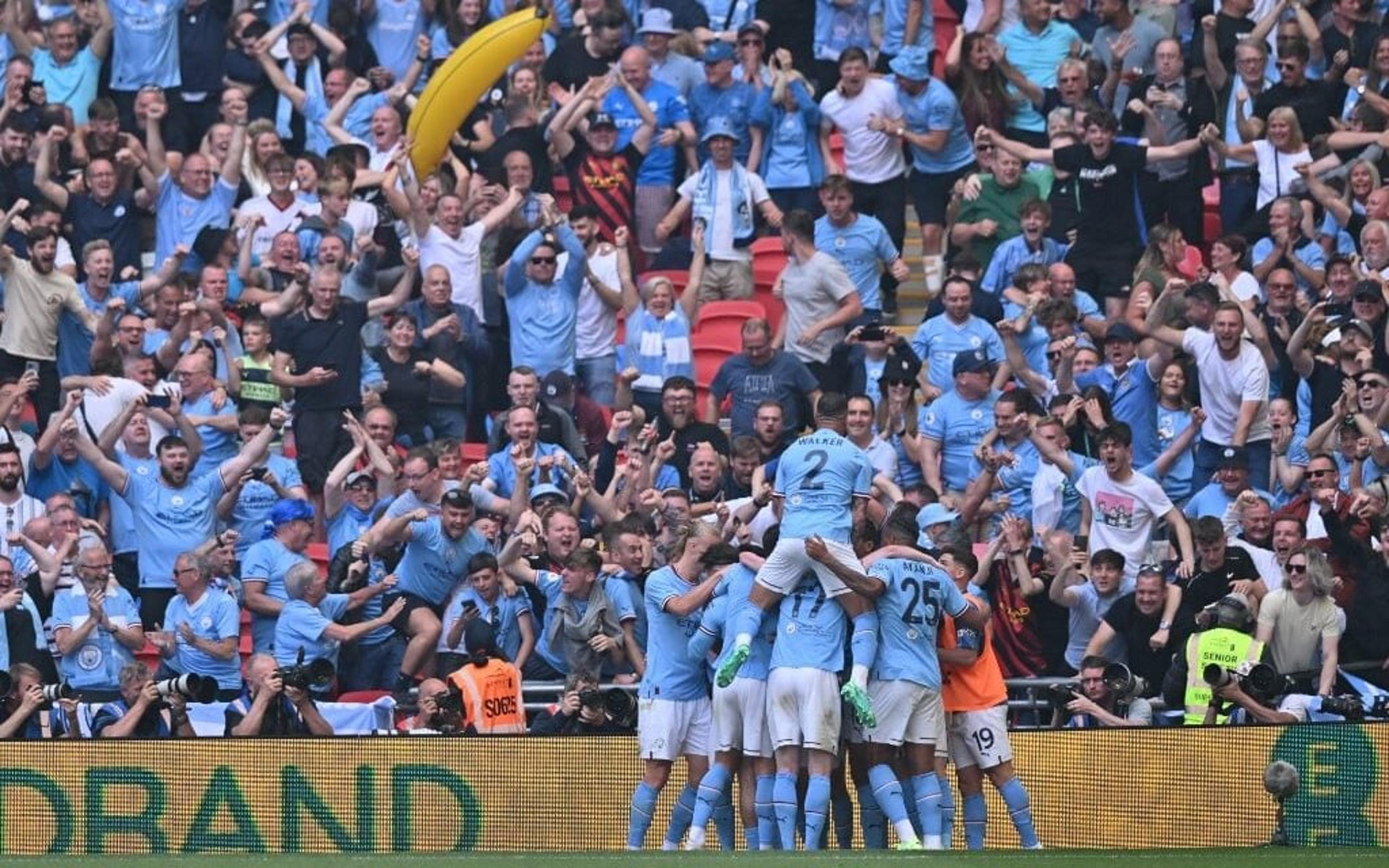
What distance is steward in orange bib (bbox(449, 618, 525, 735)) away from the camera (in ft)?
58.5

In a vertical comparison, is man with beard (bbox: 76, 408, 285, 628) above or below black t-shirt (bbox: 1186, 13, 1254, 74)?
below

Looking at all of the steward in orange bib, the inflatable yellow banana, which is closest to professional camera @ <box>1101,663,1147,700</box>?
the steward in orange bib

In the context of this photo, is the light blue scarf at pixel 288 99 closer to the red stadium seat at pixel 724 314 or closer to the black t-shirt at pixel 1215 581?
the red stadium seat at pixel 724 314

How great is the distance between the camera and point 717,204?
22547 millimetres

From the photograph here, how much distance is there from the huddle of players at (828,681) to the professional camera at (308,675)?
80.4 inches

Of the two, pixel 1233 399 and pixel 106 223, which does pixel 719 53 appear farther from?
pixel 1233 399

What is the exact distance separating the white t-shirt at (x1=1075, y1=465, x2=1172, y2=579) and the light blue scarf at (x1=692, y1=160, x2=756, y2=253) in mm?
4385

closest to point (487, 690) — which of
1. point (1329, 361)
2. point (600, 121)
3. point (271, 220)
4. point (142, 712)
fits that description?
point (142, 712)

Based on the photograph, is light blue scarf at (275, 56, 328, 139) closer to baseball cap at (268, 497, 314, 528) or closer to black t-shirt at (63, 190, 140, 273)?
black t-shirt at (63, 190, 140, 273)

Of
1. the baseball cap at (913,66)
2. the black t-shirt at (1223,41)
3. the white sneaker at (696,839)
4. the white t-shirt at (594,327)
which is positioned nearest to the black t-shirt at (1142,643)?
the white sneaker at (696,839)

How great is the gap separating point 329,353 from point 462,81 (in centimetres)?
314

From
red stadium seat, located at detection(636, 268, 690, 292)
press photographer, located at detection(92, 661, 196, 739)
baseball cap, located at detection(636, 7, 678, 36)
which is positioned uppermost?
baseball cap, located at detection(636, 7, 678, 36)

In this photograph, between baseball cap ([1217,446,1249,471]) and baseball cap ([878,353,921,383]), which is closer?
baseball cap ([1217,446,1249,471])

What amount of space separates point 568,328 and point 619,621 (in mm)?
3971
